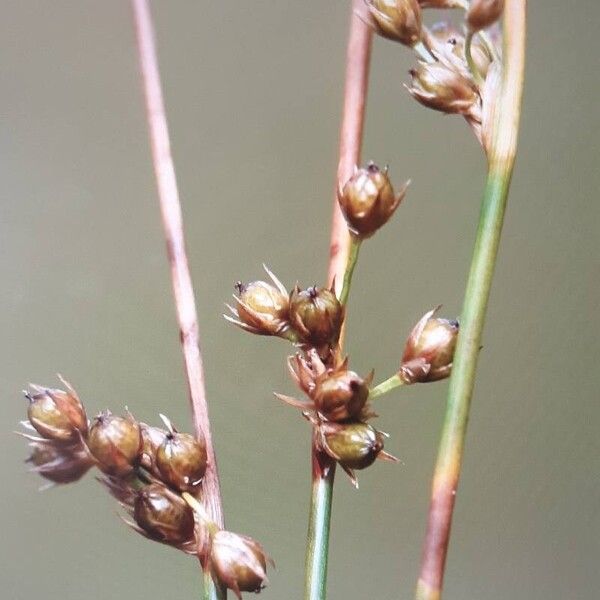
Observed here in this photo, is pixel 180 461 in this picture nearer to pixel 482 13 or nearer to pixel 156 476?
pixel 156 476

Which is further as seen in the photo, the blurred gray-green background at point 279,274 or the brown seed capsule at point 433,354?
the blurred gray-green background at point 279,274

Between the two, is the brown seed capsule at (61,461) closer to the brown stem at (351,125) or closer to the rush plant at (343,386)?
the rush plant at (343,386)

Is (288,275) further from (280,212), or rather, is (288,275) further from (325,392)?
(325,392)

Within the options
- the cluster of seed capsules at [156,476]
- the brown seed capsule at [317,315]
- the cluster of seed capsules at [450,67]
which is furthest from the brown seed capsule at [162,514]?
the cluster of seed capsules at [450,67]

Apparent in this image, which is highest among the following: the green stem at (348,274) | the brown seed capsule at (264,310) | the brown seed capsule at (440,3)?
the brown seed capsule at (440,3)

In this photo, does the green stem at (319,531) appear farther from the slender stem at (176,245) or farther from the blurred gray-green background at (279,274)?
the blurred gray-green background at (279,274)

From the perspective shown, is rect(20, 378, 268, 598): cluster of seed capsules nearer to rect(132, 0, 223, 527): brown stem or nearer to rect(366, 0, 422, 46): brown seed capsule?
rect(132, 0, 223, 527): brown stem

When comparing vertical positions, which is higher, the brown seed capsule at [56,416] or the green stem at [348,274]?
the green stem at [348,274]
